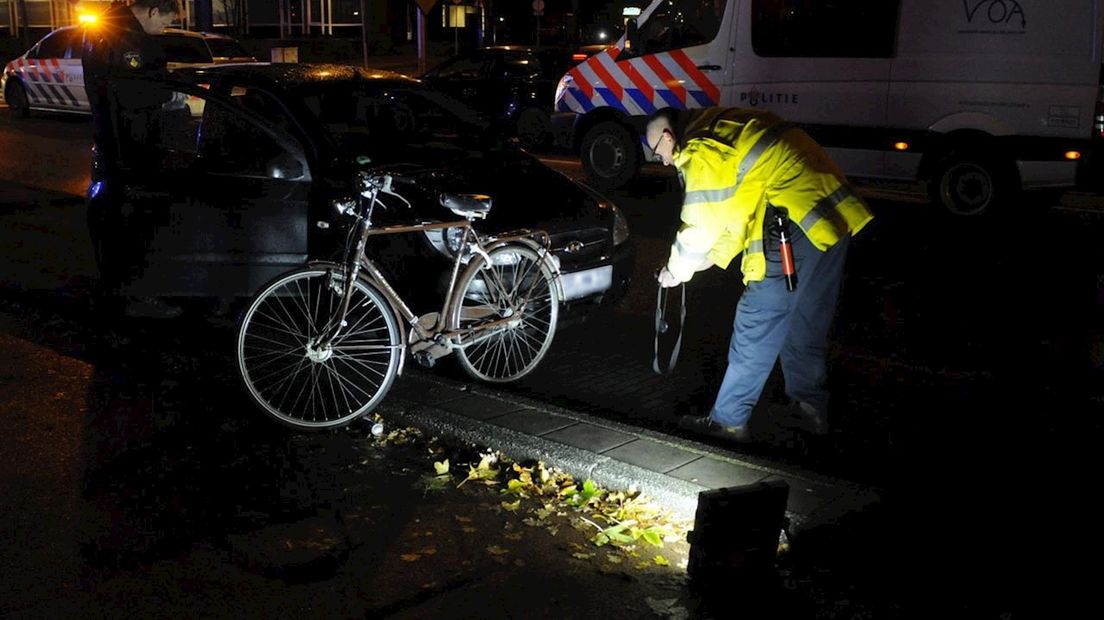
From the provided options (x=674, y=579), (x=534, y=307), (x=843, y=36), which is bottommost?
(x=674, y=579)

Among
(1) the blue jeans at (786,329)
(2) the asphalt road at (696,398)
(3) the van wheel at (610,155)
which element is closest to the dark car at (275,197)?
(2) the asphalt road at (696,398)

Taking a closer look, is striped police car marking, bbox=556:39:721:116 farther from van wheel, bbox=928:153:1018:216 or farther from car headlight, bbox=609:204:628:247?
car headlight, bbox=609:204:628:247

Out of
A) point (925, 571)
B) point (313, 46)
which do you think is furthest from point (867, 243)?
point (313, 46)

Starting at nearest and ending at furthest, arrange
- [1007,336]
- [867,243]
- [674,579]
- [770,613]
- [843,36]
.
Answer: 1. [770,613]
2. [674,579]
3. [1007,336]
4. [867,243]
5. [843,36]

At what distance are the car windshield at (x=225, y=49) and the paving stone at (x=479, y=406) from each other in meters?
15.3

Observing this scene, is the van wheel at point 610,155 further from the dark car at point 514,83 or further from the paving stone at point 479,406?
the paving stone at point 479,406

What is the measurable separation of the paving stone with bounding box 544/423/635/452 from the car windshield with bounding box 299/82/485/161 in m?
2.14

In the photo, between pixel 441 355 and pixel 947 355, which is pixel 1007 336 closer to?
pixel 947 355

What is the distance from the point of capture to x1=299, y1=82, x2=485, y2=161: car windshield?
6059mm

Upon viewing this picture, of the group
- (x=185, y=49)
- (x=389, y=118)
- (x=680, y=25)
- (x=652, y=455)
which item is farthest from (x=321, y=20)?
(x=652, y=455)

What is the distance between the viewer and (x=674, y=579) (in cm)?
357

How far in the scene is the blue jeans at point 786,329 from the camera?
175 inches

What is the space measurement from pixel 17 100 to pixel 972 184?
18.3m

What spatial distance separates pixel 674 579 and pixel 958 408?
86.4 inches
